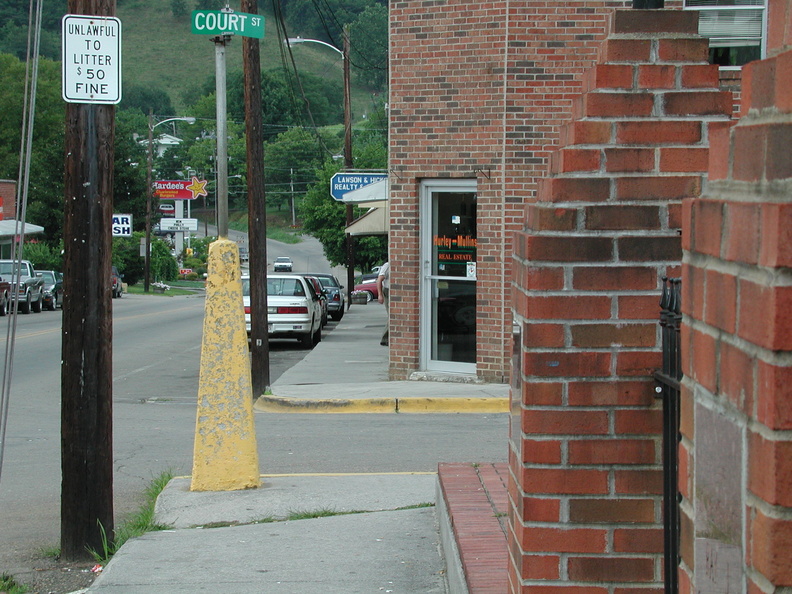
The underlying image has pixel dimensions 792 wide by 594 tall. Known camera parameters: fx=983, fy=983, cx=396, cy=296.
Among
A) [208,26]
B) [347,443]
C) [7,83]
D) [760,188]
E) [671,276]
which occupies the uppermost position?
[7,83]

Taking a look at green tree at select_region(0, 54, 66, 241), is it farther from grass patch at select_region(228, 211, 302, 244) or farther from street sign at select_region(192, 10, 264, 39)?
street sign at select_region(192, 10, 264, 39)

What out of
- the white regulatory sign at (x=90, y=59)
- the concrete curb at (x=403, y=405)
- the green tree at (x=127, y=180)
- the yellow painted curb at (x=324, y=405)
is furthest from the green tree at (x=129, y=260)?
the white regulatory sign at (x=90, y=59)

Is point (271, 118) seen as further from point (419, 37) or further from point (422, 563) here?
point (422, 563)

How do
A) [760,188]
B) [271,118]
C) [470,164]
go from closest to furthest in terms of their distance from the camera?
[760,188]
[470,164]
[271,118]

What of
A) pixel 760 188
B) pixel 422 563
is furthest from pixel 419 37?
pixel 760 188

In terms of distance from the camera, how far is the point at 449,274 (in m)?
13.6

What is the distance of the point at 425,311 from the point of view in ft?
44.7

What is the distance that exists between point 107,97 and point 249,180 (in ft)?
23.7

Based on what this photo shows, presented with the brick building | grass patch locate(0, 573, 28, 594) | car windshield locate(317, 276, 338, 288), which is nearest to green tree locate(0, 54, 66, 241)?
car windshield locate(317, 276, 338, 288)

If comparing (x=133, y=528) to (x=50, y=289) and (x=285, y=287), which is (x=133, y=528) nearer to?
(x=285, y=287)

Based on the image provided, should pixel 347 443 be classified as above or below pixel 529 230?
below

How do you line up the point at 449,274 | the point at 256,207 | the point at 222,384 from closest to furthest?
the point at 222,384
the point at 256,207
the point at 449,274

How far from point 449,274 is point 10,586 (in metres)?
8.85

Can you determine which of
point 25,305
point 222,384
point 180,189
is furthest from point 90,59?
point 180,189
